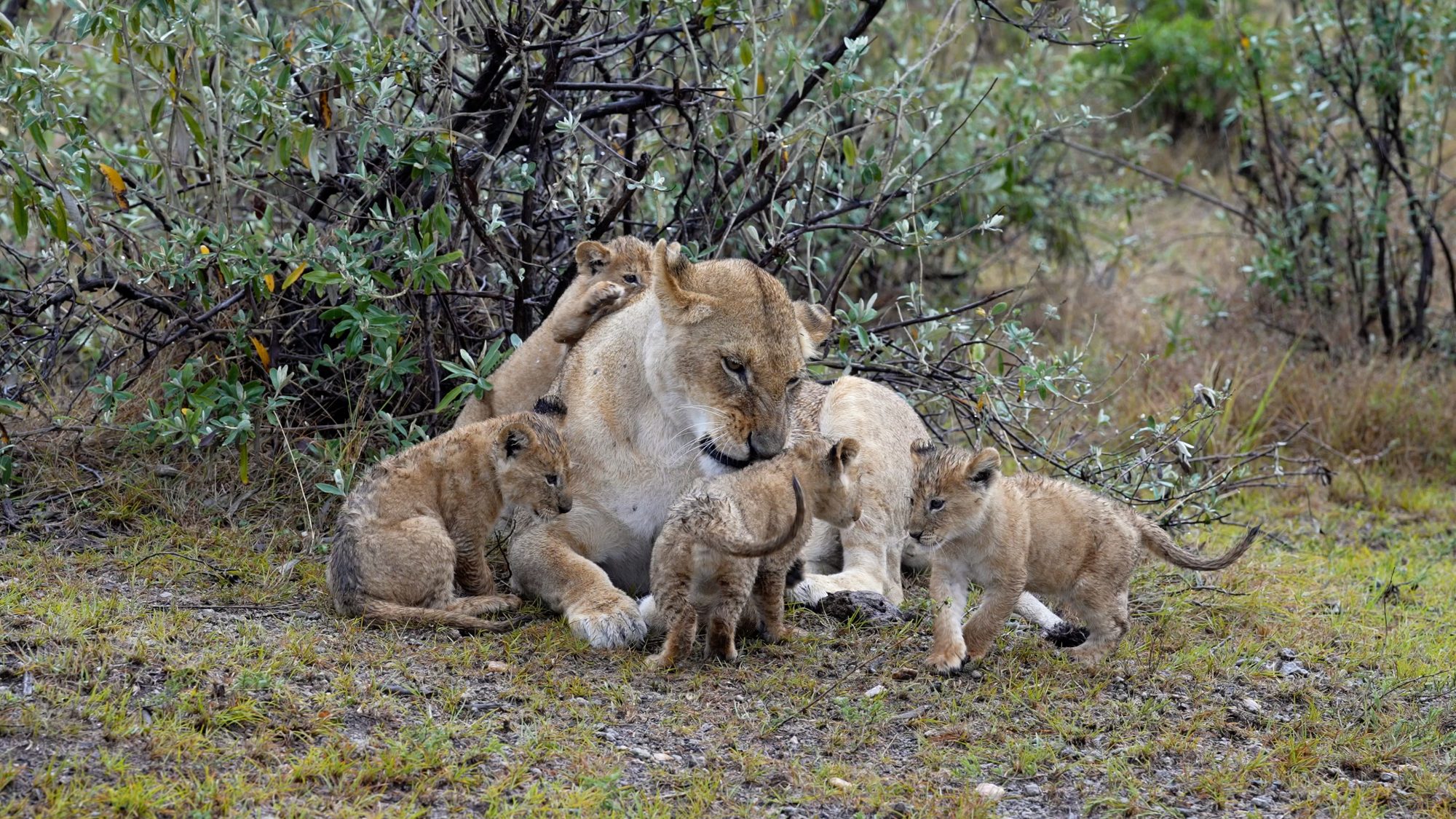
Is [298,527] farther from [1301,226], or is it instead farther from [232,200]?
[1301,226]

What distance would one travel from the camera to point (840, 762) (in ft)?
15.3

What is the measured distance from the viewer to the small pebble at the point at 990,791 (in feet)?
14.6

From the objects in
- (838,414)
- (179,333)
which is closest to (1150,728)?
(838,414)

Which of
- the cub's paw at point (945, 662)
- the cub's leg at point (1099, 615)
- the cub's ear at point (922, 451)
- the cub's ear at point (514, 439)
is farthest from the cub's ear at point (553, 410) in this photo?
the cub's leg at point (1099, 615)

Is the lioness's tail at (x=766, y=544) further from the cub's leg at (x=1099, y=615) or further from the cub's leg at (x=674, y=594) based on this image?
the cub's leg at (x=1099, y=615)

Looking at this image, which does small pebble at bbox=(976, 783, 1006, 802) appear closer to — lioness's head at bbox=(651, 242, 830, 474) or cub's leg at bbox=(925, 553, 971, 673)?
cub's leg at bbox=(925, 553, 971, 673)

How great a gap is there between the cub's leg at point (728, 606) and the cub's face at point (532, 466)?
808 millimetres

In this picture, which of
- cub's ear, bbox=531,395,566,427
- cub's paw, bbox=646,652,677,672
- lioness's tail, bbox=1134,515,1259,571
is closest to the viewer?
cub's paw, bbox=646,652,677,672

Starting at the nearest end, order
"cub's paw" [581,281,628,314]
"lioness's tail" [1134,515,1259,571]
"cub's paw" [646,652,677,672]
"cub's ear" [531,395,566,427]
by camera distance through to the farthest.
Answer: "cub's paw" [646,652,677,672] → "lioness's tail" [1134,515,1259,571] → "cub's ear" [531,395,566,427] → "cub's paw" [581,281,628,314]

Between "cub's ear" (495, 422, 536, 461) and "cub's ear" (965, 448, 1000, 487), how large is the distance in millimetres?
1626

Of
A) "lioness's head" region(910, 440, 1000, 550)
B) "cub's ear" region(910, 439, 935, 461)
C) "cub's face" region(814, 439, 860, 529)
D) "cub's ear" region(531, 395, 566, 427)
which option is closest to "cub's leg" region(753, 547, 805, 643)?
"cub's face" region(814, 439, 860, 529)

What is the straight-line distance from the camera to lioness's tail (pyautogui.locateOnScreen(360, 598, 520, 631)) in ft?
17.7

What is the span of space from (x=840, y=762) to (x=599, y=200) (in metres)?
3.32

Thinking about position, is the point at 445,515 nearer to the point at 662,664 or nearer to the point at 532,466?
the point at 532,466
